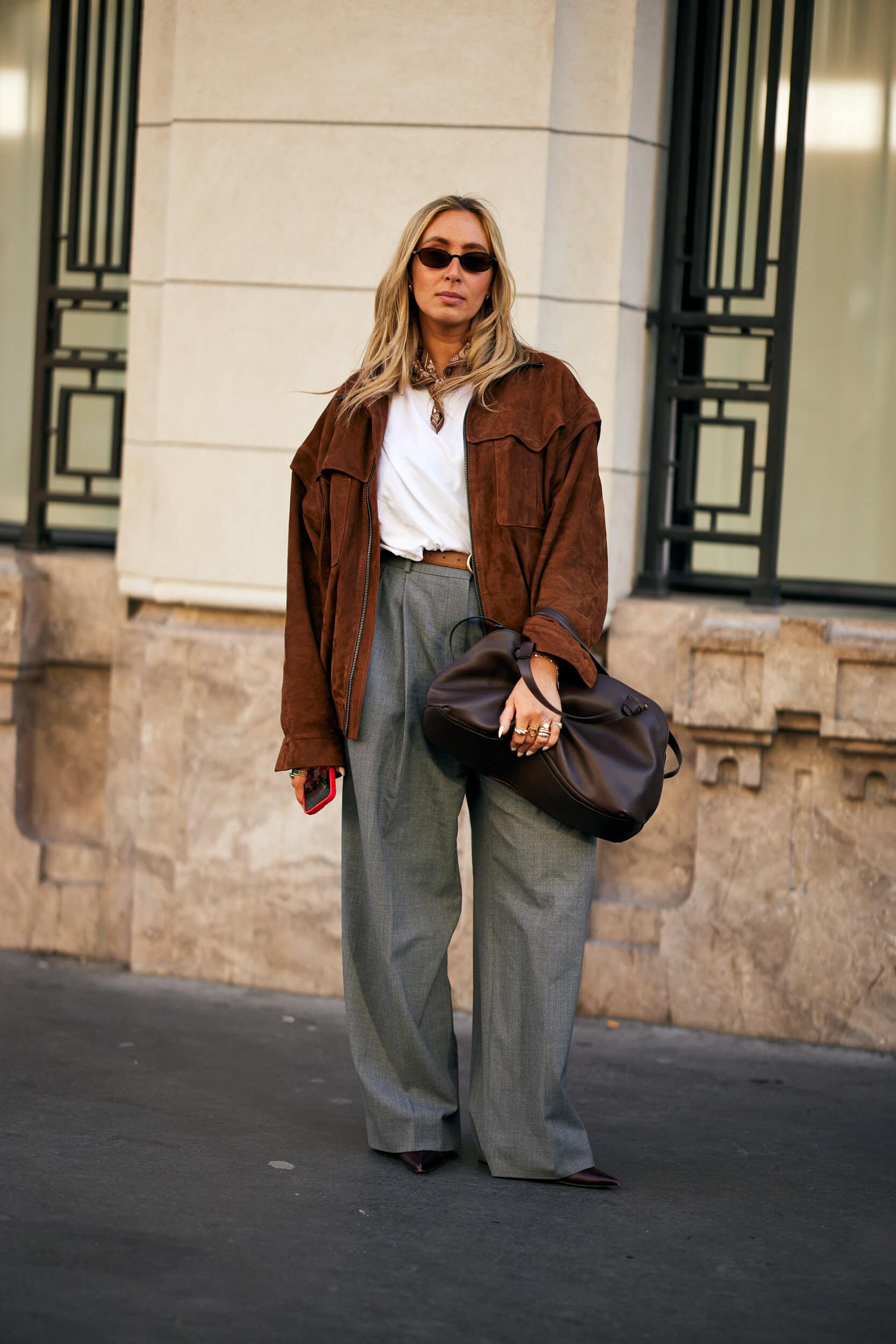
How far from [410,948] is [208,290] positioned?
8.16ft

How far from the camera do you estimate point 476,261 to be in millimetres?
3762

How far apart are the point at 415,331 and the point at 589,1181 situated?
1999 mm

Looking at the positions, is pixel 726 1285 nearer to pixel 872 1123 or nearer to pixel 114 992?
pixel 872 1123

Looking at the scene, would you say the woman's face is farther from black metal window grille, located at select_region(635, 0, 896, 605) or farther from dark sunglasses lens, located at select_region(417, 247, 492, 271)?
black metal window grille, located at select_region(635, 0, 896, 605)

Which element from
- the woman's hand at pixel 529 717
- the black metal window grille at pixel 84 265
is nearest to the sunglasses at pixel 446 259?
the woman's hand at pixel 529 717

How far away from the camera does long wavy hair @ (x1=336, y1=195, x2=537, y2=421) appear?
3.78 m

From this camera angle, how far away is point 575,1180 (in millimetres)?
3881

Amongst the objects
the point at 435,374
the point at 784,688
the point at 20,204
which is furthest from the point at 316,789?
the point at 20,204

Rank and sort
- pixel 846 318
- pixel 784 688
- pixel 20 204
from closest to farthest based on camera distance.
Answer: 1. pixel 784 688
2. pixel 846 318
3. pixel 20 204

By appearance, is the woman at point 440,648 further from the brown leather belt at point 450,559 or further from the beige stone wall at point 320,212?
the beige stone wall at point 320,212

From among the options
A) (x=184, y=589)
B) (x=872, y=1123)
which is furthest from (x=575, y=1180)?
(x=184, y=589)

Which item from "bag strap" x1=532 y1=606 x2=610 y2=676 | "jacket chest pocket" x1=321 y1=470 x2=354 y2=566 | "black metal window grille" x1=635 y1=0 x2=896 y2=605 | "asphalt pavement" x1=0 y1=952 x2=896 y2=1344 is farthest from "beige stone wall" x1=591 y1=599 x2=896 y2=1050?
"jacket chest pocket" x1=321 y1=470 x2=354 y2=566

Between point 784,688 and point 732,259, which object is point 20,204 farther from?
point 784,688

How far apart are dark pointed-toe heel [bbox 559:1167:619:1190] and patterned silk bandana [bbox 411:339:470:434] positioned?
1.74 m
